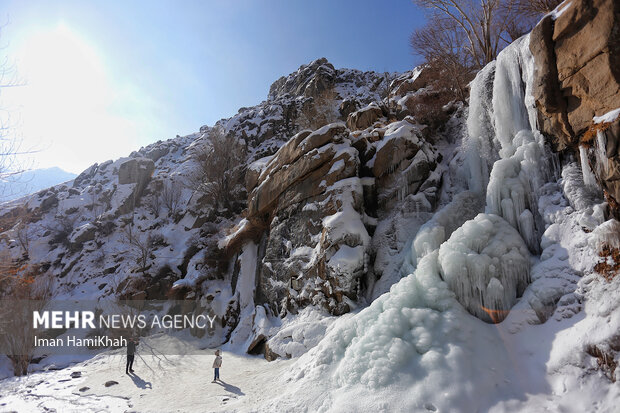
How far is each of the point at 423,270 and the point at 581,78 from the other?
215 inches

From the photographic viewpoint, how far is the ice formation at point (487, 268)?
6062 mm

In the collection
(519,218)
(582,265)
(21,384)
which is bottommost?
(21,384)

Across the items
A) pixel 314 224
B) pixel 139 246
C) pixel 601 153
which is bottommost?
pixel 314 224

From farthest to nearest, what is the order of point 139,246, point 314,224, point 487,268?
1. point 139,246
2. point 314,224
3. point 487,268

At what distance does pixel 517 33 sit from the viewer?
674 inches

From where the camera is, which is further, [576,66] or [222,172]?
[222,172]

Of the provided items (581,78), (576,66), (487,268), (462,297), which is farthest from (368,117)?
(462,297)

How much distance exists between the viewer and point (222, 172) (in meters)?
25.3

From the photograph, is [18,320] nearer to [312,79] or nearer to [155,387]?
[155,387]

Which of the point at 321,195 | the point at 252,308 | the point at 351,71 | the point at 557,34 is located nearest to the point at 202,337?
the point at 252,308

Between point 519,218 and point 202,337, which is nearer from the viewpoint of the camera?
point 519,218

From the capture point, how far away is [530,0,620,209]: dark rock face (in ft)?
19.1

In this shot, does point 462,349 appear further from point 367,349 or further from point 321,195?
point 321,195

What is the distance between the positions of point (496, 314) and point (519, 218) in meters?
2.60
